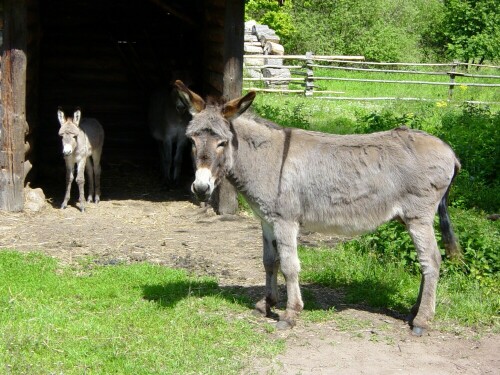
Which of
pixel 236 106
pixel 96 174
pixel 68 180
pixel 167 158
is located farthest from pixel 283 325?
pixel 167 158

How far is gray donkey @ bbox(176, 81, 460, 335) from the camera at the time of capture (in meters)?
5.95

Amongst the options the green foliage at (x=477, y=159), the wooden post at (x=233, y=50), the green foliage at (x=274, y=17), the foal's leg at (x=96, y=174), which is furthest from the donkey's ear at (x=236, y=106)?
the green foliage at (x=274, y=17)

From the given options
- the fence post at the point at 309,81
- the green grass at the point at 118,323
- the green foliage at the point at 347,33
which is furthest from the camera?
the green foliage at the point at 347,33

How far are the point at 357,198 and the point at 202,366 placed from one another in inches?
74.2

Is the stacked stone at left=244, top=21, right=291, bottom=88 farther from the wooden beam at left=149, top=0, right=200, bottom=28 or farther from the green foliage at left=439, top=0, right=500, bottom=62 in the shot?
the wooden beam at left=149, top=0, right=200, bottom=28

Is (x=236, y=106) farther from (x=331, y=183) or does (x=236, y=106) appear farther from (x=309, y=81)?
(x=309, y=81)

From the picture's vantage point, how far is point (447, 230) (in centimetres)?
629

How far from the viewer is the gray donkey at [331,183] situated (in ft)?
19.5

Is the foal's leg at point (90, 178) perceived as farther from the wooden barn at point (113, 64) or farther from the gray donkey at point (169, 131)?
the gray donkey at point (169, 131)

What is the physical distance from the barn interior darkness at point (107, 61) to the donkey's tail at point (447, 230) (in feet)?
23.2

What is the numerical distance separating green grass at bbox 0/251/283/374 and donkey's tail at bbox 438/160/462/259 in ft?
5.77

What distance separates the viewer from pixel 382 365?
5.34 metres

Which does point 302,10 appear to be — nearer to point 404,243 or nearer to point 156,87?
point 156,87

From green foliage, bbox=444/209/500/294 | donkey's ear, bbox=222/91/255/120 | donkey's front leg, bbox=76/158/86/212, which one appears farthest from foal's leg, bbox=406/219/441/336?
donkey's front leg, bbox=76/158/86/212
